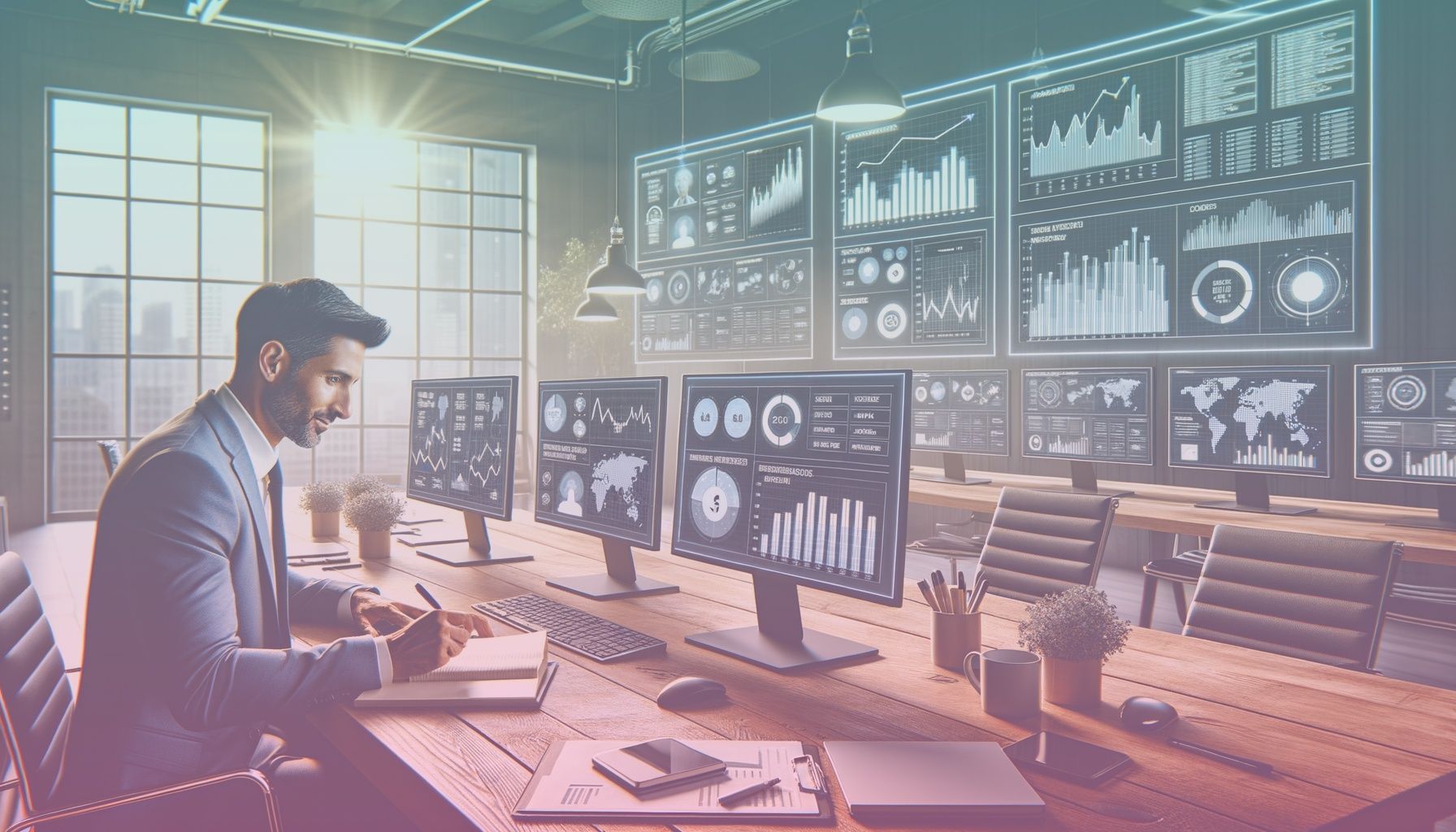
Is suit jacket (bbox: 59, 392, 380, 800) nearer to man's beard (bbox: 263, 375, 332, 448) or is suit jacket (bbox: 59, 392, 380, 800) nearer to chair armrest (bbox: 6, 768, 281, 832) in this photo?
chair armrest (bbox: 6, 768, 281, 832)

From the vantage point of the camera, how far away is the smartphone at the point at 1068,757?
3.73ft

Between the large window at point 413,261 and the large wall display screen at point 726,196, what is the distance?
1.57 m

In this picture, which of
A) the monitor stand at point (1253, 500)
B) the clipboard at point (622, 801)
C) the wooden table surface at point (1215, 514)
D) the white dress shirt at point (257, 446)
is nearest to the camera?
the clipboard at point (622, 801)

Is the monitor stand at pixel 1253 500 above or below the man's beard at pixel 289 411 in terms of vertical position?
below

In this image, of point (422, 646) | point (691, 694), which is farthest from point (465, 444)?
point (691, 694)

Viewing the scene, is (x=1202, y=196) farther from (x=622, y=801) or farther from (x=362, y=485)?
(x=622, y=801)

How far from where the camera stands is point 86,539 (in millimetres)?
6410

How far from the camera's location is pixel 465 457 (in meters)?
2.73

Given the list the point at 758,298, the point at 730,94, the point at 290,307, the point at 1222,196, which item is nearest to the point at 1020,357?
the point at 1222,196

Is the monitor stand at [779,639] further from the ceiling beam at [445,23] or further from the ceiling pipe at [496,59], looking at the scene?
the ceiling beam at [445,23]

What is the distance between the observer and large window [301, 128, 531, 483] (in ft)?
25.8

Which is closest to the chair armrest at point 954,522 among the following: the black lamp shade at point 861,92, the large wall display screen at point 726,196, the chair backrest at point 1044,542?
the large wall display screen at point 726,196

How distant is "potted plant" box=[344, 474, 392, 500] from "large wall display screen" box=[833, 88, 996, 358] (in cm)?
358

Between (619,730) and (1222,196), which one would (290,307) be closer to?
(619,730)
